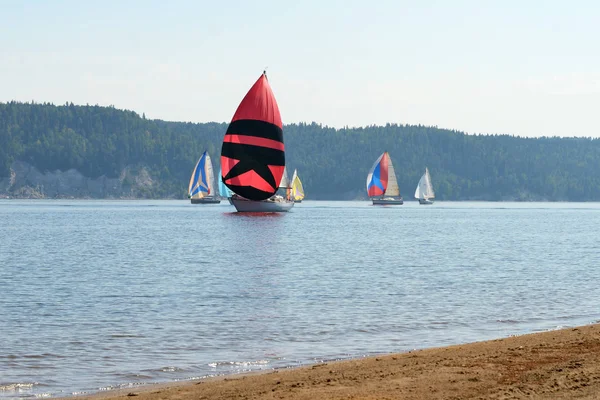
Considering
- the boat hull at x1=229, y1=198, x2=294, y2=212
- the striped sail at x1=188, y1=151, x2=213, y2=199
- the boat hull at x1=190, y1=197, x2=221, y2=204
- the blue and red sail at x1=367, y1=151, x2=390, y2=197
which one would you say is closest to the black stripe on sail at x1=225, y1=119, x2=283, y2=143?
the boat hull at x1=229, y1=198, x2=294, y2=212

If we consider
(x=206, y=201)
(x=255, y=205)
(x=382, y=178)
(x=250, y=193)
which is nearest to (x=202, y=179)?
(x=206, y=201)

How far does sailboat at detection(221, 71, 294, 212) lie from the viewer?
80375mm

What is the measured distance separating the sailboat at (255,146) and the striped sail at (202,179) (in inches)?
2437

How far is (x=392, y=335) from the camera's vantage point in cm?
1928

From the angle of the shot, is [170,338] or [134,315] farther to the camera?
[134,315]

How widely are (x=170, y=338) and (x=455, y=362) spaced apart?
6805 mm

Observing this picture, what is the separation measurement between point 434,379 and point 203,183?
140m

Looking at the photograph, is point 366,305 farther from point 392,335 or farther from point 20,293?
point 20,293

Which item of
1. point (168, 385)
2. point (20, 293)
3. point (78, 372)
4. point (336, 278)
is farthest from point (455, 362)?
point (336, 278)

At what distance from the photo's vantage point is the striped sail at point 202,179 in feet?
480

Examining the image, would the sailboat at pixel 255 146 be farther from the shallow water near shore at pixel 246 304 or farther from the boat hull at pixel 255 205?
the shallow water near shore at pixel 246 304

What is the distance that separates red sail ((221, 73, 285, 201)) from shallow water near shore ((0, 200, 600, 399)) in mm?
29631

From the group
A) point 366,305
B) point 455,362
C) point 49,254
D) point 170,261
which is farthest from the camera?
point 49,254

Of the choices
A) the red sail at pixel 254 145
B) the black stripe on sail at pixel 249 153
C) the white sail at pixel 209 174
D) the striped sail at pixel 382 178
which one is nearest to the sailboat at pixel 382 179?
the striped sail at pixel 382 178
